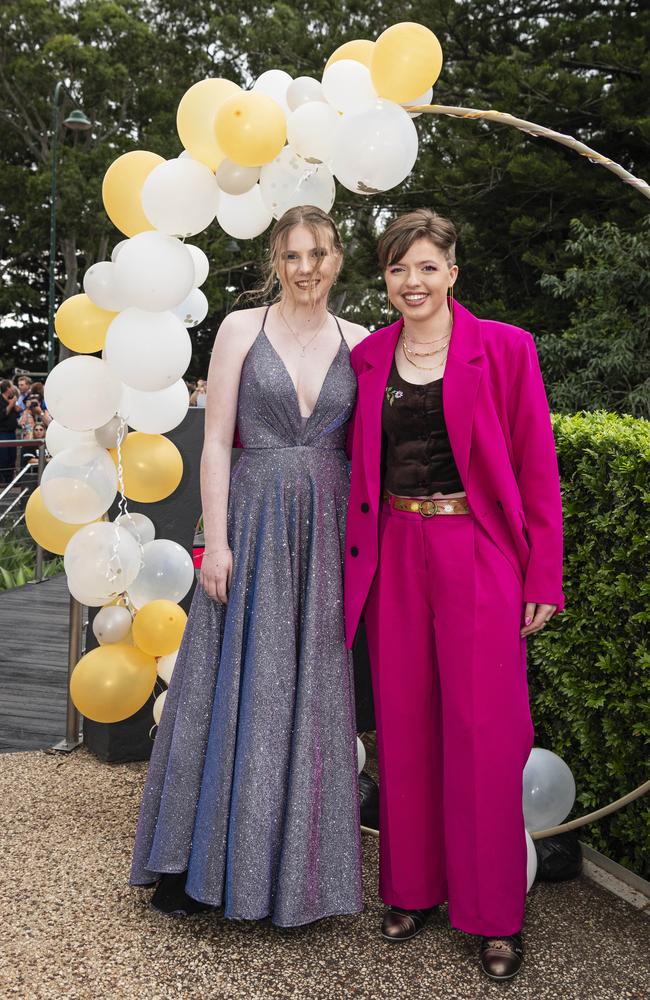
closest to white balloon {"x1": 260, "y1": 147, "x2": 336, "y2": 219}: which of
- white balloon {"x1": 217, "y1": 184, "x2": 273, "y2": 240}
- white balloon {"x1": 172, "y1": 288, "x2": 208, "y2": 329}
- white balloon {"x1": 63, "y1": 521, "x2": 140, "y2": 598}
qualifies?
white balloon {"x1": 217, "y1": 184, "x2": 273, "y2": 240}

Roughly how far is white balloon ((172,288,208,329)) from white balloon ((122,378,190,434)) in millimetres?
232

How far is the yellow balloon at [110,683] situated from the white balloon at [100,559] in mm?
245

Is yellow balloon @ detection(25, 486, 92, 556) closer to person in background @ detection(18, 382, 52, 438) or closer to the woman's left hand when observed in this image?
the woman's left hand

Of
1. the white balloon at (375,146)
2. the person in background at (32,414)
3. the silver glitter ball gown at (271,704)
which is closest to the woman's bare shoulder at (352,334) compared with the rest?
the silver glitter ball gown at (271,704)

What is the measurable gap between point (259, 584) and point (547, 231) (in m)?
12.5

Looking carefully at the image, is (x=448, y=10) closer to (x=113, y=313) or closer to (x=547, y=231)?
(x=547, y=231)

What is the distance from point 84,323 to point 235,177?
75 cm

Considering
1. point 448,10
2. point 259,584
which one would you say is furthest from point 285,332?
point 448,10

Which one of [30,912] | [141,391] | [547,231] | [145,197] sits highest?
[547,231]

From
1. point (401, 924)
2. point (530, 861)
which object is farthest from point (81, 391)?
point (530, 861)

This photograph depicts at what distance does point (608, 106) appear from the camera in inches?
500

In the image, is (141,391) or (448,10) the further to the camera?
(448,10)

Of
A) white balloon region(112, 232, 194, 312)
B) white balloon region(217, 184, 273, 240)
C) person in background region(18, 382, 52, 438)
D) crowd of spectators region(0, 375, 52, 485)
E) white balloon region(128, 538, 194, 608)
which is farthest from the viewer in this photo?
person in background region(18, 382, 52, 438)

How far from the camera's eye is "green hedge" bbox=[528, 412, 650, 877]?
306cm
